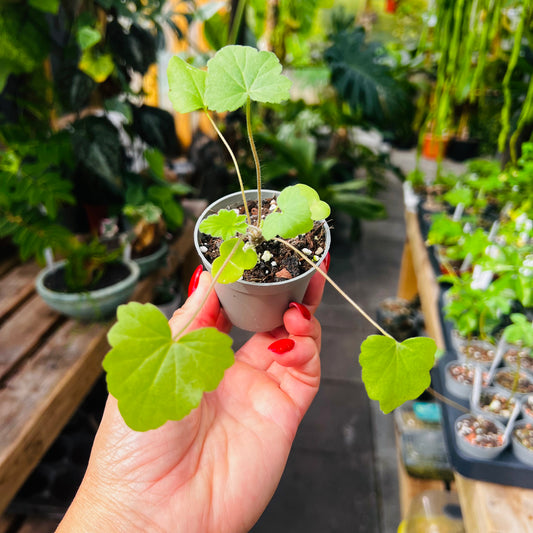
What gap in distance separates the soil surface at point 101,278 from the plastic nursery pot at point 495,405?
3.67 ft

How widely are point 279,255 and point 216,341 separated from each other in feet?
0.69

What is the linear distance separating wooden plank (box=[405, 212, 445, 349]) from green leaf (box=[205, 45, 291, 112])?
3.04 feet

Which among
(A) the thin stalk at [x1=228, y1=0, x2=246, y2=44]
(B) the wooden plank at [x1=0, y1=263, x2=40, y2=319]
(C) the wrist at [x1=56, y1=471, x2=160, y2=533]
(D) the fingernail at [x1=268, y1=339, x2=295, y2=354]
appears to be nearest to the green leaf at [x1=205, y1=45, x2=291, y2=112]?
(D) the fingernail at [x1=268, y1=339, x2=295, y2=354]

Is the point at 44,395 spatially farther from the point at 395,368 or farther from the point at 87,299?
the point at 395,368

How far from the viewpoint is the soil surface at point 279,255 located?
1.77 feet

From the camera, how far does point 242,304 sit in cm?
60

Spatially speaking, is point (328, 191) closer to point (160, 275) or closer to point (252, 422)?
point (160, 275)

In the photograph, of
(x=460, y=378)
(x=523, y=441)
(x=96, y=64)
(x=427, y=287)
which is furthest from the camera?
(x=427, y=287)

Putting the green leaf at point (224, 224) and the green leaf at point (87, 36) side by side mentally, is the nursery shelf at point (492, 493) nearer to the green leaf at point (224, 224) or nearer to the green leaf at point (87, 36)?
the green leaf at point (224, 224)

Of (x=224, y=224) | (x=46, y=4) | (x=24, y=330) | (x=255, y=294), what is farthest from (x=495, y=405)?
(x=46, y=4)

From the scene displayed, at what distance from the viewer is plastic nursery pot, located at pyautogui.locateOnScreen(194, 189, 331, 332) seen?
532 mm

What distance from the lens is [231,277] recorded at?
469 mm

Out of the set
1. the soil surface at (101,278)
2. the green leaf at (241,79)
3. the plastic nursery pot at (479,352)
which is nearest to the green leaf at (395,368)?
the green leaf at (241,79)

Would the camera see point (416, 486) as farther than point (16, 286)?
No
